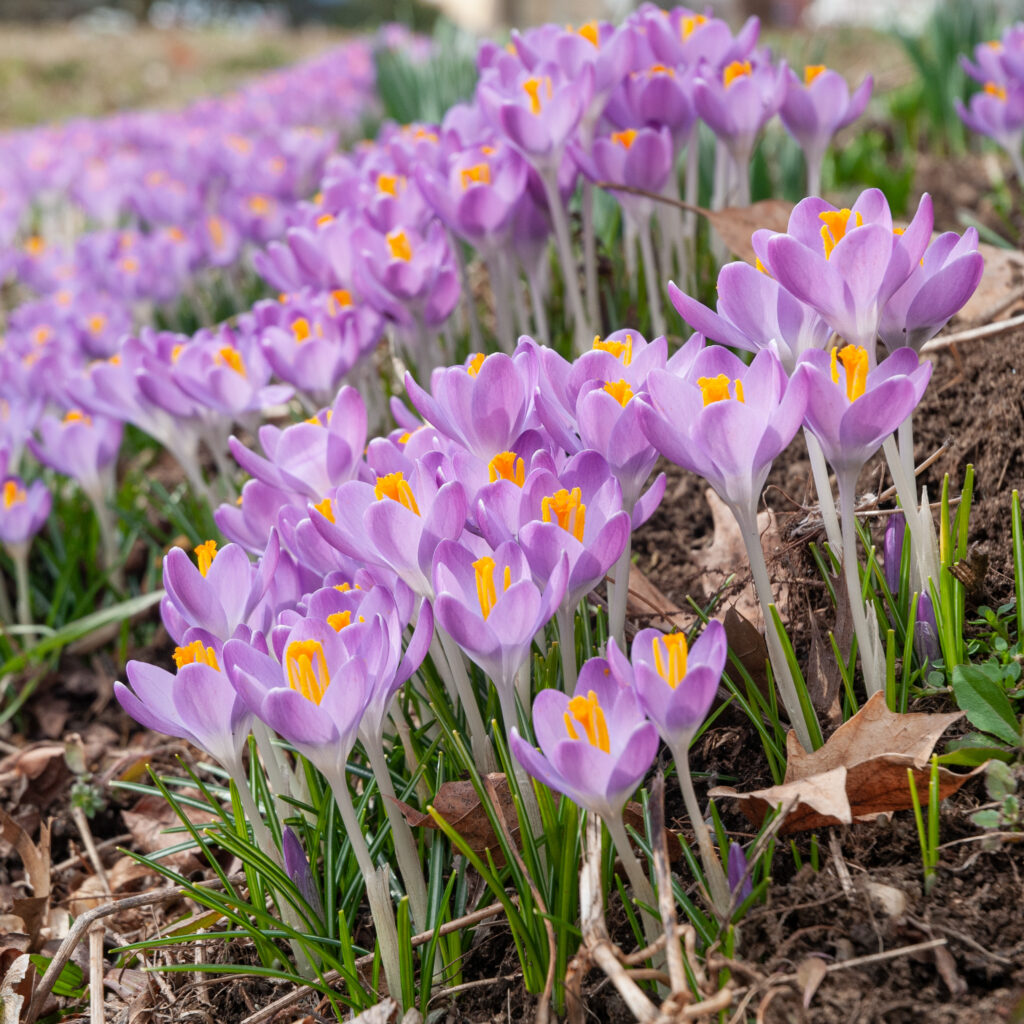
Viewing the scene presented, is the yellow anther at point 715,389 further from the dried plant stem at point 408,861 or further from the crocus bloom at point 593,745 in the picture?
the dried plant stem at point 408,861

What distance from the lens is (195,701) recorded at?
108 cm

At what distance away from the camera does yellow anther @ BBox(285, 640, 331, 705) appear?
102cm

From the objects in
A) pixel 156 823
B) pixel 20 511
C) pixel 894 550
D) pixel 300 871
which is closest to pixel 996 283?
pixel 894 550

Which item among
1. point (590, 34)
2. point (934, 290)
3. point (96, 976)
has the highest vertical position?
point (590, 34)

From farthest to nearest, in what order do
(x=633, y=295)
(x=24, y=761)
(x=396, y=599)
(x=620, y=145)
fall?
(x=633, y=295) → (x=24, y=761) → (x=620, y=145) → (x=396, y=599)

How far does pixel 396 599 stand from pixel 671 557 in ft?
2.83

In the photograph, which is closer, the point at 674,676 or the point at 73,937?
the point at 674,676

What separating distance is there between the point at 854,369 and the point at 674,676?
1.16ft

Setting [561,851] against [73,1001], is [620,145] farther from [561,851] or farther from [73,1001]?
[73,1001]

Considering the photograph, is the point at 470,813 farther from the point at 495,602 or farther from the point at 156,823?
the point at 156,823

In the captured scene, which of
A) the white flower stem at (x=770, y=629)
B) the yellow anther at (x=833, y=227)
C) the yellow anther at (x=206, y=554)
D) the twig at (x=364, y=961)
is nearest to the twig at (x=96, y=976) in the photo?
the twig at (x=364, y=961)

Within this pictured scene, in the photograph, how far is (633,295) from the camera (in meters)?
2.41

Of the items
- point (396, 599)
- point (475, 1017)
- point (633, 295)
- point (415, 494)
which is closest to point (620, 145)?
point (633, 295)

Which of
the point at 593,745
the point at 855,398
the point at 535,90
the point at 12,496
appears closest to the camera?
the point at 593,745
